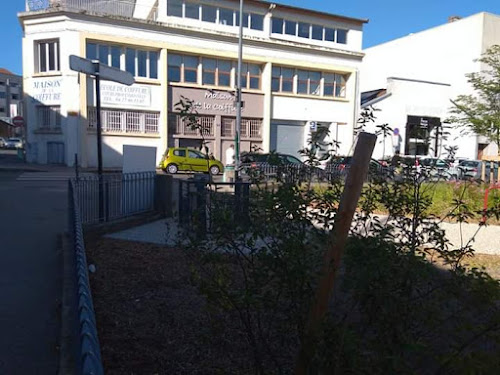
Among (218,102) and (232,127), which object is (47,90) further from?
(232,127)

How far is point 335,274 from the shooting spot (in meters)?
2.33

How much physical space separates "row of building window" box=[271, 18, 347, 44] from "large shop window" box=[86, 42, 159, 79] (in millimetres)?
10266

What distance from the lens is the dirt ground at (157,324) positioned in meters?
3.43

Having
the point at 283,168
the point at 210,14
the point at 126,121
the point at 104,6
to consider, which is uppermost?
the point at 210,14

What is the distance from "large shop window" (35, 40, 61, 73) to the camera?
28.9m

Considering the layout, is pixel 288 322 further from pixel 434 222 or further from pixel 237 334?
pixel 237 334

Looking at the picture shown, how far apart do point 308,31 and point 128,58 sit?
15010 mm

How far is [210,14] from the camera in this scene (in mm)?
32719

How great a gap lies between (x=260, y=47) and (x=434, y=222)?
32808mm

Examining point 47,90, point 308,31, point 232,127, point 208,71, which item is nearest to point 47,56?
point 47,90

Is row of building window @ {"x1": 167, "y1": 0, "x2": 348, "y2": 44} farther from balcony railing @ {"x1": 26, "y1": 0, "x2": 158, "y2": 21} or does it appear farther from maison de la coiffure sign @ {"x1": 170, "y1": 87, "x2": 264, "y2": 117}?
maison de la coiffure sign @ {"x1": 170, "y1": 87, "x2": 264, "y2": 117}

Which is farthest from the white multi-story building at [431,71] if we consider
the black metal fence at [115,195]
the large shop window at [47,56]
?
the black metal fence at [115,195]

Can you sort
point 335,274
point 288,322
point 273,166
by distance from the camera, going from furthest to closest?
point 273,166 → point 288,322 → point 335,274

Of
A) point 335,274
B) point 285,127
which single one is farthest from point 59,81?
point 335,274
